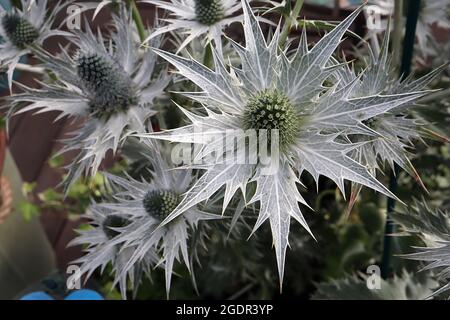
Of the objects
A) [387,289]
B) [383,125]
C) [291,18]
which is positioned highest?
[291,18]

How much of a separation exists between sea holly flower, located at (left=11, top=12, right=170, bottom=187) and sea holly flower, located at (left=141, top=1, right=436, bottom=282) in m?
0.18

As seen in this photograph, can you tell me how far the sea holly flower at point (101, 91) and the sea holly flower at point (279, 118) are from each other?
176 millimetres

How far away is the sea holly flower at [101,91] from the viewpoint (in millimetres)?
786

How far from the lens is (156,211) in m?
0.79

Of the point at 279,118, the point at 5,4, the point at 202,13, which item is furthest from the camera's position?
the point at 5,4

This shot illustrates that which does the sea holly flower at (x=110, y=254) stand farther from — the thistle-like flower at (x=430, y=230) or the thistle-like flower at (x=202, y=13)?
the thistle-like flower at (x=430, y=230)

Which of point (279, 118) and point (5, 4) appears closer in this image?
point (279, 118)

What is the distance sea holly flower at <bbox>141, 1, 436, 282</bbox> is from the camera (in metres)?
0.58

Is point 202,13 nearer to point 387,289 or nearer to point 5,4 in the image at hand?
point 5,4

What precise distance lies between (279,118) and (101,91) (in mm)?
335

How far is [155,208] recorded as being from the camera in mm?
795

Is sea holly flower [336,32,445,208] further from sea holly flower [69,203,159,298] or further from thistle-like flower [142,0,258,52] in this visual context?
sea holly flower [69,203,159,298]

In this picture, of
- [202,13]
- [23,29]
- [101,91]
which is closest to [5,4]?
[23,29]
